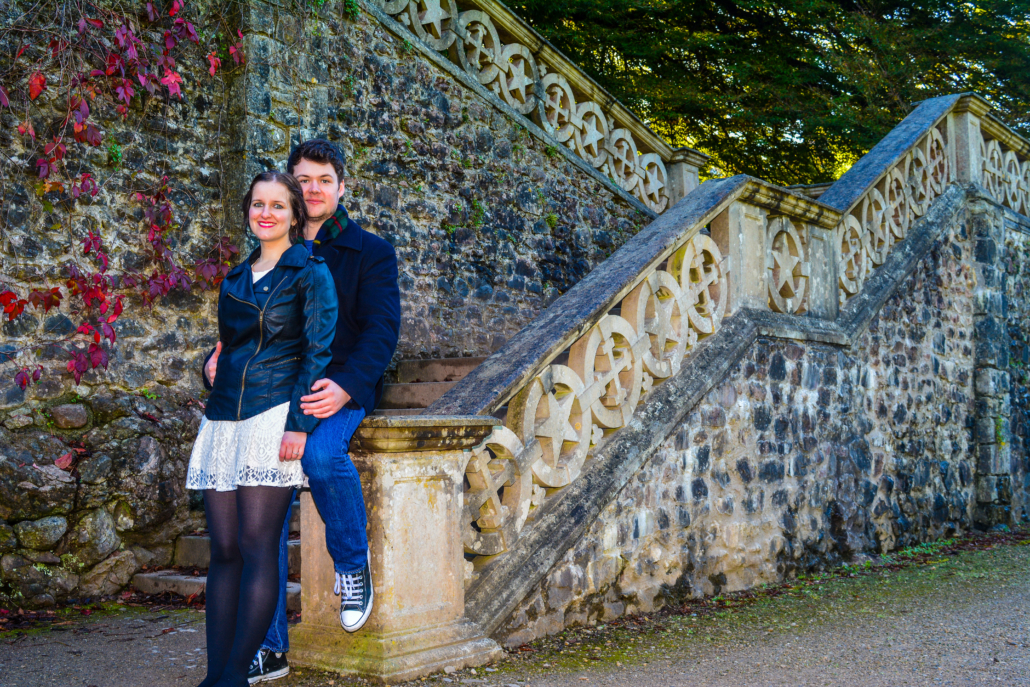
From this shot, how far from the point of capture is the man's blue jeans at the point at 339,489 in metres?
2.87

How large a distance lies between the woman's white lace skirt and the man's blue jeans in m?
0.07

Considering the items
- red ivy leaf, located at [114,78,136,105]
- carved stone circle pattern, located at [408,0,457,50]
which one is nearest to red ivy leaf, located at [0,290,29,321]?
red ivy leaf, located at [114,78,136,105]

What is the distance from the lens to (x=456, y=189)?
7047mm

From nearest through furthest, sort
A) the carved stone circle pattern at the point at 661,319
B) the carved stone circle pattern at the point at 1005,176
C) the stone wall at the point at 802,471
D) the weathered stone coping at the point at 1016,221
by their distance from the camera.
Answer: the stone wall at the point at 802,471 → the carved stone circle pattern at the point at 661,319 → the carved stone circle pattern at the point at 1005,176 → the weathered stone coping at the point at 1016,221

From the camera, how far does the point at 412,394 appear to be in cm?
546

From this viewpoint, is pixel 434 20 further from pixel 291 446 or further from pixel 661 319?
pixel 291 446

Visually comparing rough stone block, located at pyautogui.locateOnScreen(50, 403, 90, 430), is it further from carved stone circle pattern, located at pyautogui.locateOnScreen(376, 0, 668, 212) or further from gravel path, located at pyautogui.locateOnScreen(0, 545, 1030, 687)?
carved stone circle pattern, located at pyautogui.locateOnScreen(376, 0, 668, 212)

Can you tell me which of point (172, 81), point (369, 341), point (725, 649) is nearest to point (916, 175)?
point (725, 649)

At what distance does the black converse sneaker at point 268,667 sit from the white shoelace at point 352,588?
36 cm

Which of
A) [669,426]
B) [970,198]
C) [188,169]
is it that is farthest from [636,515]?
[970,198]

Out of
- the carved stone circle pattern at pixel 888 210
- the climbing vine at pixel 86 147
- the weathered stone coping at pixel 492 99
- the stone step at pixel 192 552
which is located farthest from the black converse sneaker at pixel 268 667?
the carved stone circle pattern at pixel 888 210

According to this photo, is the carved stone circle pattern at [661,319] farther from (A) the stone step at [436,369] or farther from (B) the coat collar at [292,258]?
(B) the coat collar at [292,258]

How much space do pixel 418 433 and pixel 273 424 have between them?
1.86 feet

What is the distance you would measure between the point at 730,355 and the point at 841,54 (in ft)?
24.4
